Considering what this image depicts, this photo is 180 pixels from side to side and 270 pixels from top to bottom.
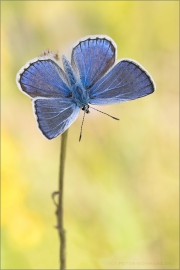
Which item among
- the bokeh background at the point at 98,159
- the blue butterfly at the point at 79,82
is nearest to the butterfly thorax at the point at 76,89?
the blue butterfly at the point at 79,82

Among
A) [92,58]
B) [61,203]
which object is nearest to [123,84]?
[92,58]

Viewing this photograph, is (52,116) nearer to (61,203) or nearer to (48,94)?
(48,94)

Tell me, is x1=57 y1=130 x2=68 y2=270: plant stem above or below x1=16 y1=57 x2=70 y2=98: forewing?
below

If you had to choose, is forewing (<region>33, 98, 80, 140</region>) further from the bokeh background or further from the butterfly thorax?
the bokeh background

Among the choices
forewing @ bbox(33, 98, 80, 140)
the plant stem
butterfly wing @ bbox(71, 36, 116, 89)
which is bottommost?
the plant stem

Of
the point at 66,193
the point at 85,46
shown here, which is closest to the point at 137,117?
the point at 66,193

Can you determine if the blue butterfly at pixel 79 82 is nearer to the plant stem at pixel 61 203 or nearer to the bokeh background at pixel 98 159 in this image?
the plant stem at pixel 61 203

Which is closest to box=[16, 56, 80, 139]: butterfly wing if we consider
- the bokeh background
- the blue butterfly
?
the blue butterfly
